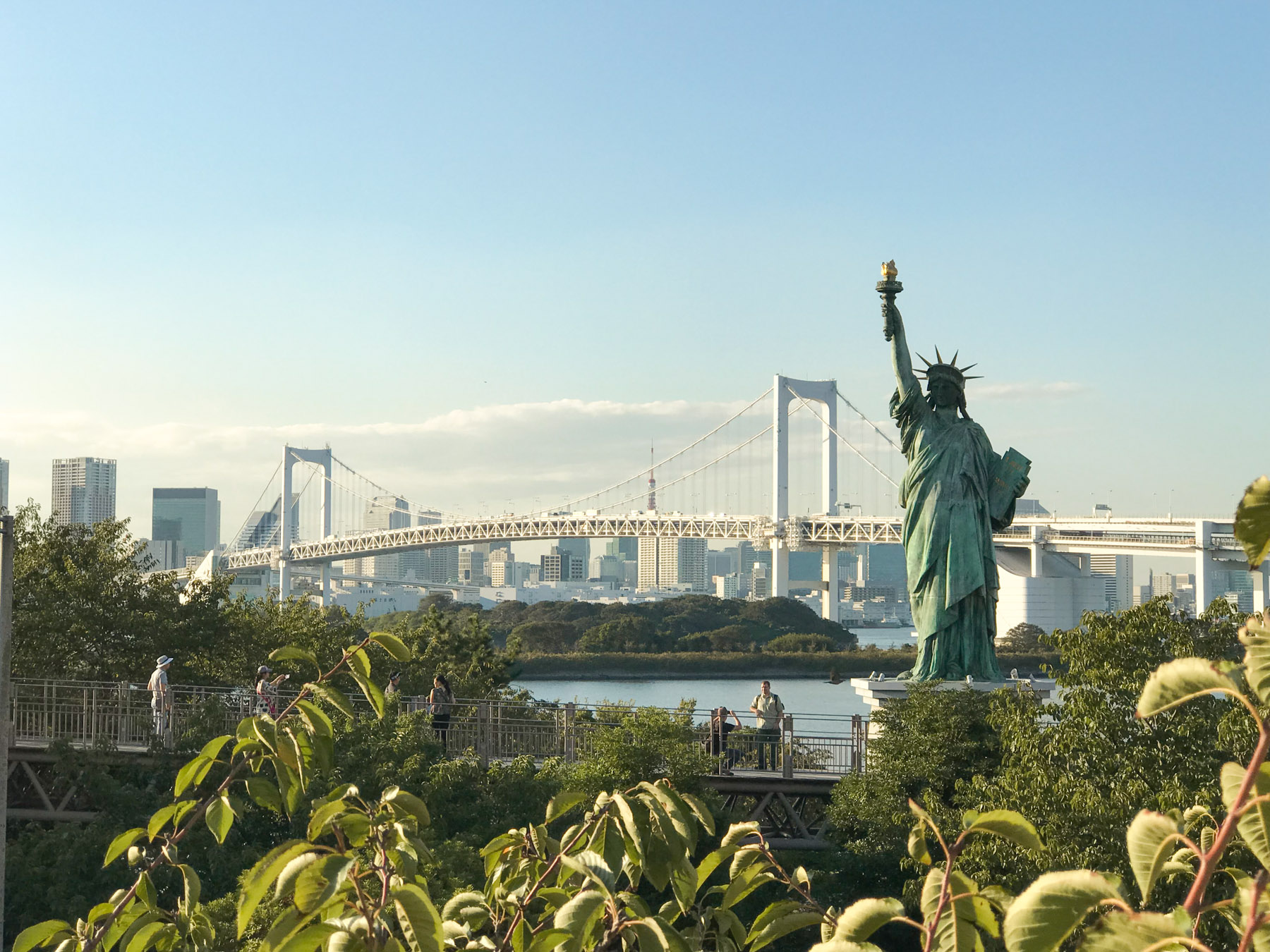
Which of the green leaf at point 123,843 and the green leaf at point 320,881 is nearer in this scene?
the green leaf at point 320,881

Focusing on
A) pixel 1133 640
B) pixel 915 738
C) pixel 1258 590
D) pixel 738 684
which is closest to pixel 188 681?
pixel 915 738

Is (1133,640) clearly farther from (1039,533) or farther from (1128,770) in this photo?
(1039,533)

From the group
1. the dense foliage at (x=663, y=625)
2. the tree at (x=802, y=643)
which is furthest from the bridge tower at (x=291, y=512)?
the tree at (x=802, y=643)

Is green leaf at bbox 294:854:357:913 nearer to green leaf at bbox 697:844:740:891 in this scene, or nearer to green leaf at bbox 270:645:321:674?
green leaf at bbox 270:645:321:674

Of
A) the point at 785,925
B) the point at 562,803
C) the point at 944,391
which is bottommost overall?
the point at 785,925

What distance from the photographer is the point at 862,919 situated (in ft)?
7.97

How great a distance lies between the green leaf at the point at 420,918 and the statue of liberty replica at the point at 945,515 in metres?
11.2

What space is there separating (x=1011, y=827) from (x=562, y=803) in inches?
46.9

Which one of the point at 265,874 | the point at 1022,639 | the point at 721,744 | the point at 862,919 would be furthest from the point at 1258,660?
the point at 1022,639

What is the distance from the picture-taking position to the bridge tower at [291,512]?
77250 millimetres

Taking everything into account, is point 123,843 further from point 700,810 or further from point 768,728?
point 768,728

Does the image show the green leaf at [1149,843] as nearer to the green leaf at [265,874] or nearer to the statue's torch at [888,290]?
the green leaf at [265,874]

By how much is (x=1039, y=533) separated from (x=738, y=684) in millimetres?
13776

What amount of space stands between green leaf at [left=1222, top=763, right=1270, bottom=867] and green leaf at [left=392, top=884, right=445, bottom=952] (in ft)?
4.43
